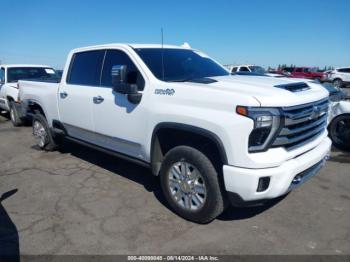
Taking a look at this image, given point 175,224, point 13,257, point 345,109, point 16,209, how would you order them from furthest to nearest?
point 345,109 < point 16,209 < point 175,224 < point 13,257

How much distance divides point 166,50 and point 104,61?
91 cm

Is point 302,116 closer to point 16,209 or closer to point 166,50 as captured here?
point 166,50

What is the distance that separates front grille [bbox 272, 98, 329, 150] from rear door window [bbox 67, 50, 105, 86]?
275 cm

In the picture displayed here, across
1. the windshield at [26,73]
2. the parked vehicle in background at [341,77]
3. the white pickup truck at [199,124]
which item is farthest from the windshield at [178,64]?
the parked vehicle in background at [341,77]

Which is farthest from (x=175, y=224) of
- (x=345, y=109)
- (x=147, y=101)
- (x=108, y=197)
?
(x=345, y=109)

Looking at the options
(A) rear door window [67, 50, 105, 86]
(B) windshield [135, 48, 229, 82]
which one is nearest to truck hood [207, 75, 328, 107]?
(B) windshield [135, 48, 229, 82]

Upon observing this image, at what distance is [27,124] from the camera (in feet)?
32.1

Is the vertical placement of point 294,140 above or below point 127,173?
above

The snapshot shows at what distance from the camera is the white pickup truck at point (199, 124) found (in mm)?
2922

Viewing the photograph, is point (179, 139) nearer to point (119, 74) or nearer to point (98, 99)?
point (119, 74)

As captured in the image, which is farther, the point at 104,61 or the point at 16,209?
the point at 104,61

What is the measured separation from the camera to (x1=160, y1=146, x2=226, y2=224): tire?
3.22m

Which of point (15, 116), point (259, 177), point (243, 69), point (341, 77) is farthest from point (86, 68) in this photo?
point (341, 77)

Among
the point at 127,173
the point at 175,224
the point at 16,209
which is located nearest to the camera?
the point at 175,224
